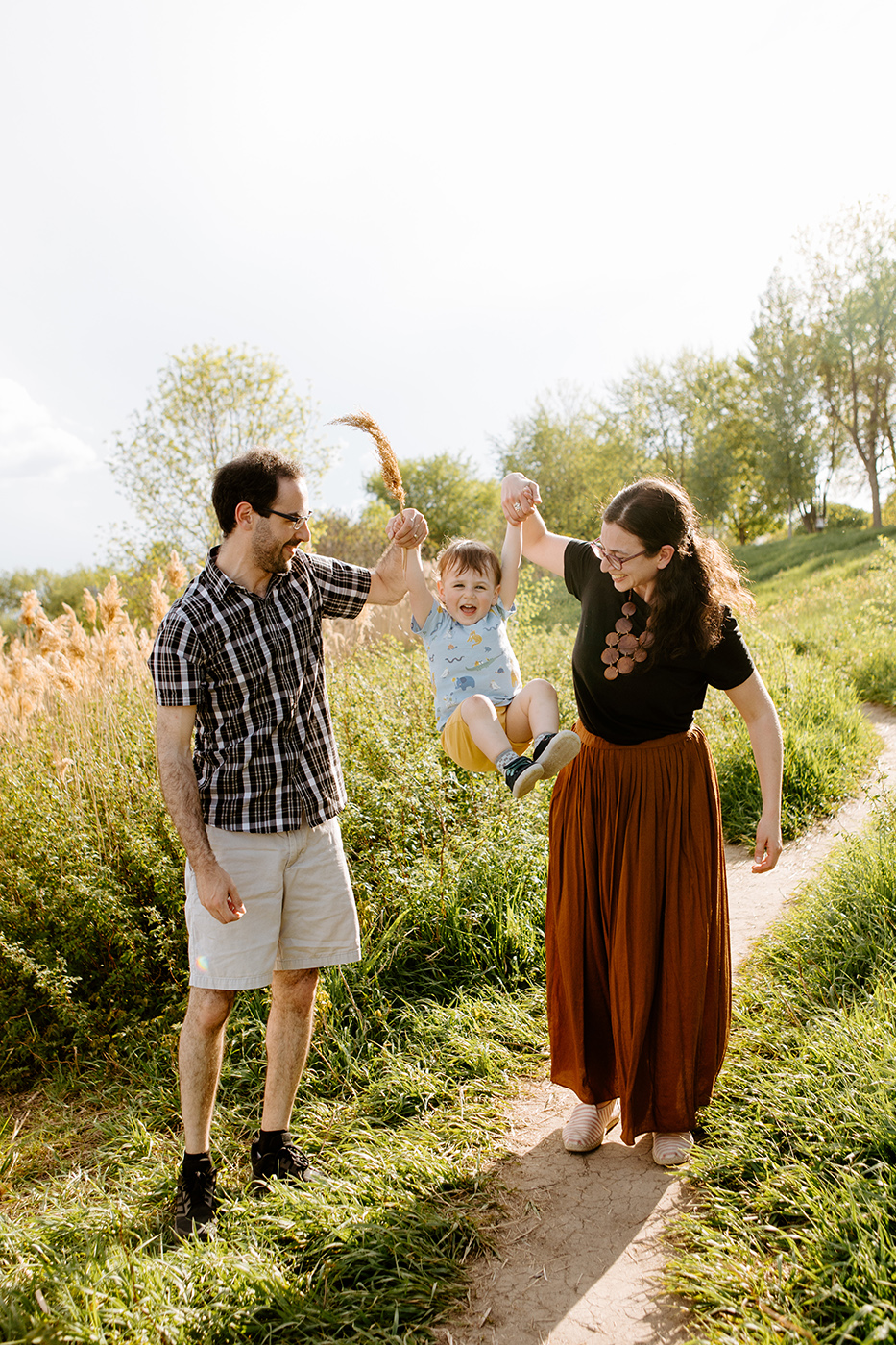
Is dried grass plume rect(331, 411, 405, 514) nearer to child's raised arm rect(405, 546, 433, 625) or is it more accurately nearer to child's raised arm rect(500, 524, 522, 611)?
child's raised arm rect(405, 546, 433, 625)

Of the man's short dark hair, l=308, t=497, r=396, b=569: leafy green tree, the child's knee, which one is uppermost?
l=308, t=497, r=396, b=569: leafy green tree

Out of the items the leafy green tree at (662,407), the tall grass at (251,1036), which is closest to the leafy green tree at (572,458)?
the leafy green tree at (662,407)

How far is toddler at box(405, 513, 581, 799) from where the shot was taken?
3387mm

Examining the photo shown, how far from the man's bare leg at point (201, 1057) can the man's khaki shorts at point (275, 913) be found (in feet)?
0.25

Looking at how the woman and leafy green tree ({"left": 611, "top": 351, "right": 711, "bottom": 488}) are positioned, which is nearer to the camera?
the woman

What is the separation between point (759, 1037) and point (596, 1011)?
715mm

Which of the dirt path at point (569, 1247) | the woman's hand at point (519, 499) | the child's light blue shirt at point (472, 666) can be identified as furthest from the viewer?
the child's light blue shirt at point (472, 666)

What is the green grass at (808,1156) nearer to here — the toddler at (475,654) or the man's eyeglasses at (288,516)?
the toddler at (475,654)

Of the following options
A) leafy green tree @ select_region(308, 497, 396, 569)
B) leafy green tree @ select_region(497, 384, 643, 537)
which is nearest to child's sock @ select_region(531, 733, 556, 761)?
leafy green tree @ select_region(308, 497, 396, 569)

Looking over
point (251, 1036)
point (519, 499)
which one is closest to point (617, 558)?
point (519, 499)

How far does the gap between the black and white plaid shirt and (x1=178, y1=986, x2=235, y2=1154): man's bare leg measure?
580mm

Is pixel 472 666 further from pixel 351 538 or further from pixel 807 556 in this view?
→ pixel 807 556

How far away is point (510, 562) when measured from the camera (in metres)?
3.70

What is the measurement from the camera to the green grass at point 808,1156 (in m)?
2.09
